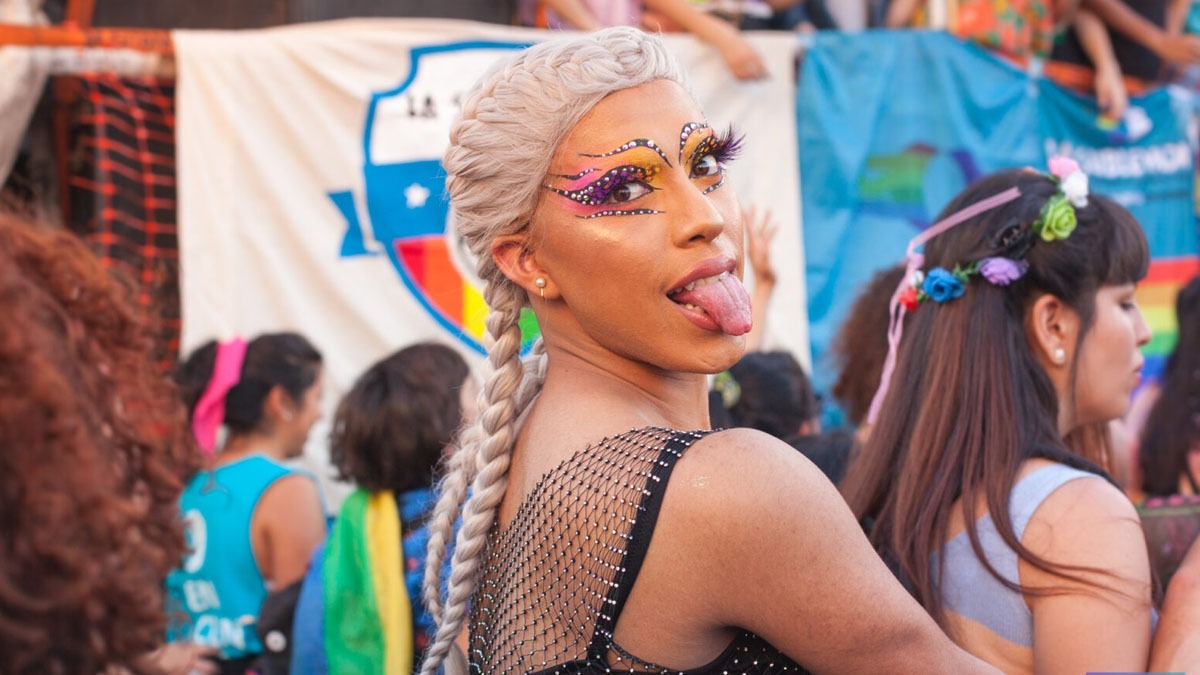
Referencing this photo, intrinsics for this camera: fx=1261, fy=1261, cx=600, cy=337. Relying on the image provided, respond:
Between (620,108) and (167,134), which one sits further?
(167,134)

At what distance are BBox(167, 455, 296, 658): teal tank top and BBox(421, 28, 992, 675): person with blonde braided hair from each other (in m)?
1.92

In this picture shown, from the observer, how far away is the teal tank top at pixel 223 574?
152 inches

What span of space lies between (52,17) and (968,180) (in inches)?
156

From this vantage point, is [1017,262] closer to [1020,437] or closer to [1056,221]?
[1056,221]

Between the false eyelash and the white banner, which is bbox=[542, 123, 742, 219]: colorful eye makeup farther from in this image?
the white banner

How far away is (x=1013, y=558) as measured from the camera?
2105 mm

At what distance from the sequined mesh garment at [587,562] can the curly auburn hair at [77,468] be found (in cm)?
50

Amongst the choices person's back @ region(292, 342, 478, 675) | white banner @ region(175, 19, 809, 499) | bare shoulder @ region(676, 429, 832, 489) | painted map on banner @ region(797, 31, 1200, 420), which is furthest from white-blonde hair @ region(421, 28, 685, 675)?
painted map on banner @ region(797, 31, 1200, 420)

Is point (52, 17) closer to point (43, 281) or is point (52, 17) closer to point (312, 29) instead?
point (312, 29)

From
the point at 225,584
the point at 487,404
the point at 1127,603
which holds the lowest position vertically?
the point at 225,584

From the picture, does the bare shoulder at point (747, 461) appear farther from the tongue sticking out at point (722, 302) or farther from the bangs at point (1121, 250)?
the bangs at point (1121, 250)

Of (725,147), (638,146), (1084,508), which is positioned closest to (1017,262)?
(1084,508)

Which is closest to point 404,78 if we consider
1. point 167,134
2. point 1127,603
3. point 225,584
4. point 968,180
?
point 167,134

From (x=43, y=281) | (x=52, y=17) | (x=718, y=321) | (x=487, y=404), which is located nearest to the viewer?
(x=43, y=281)
